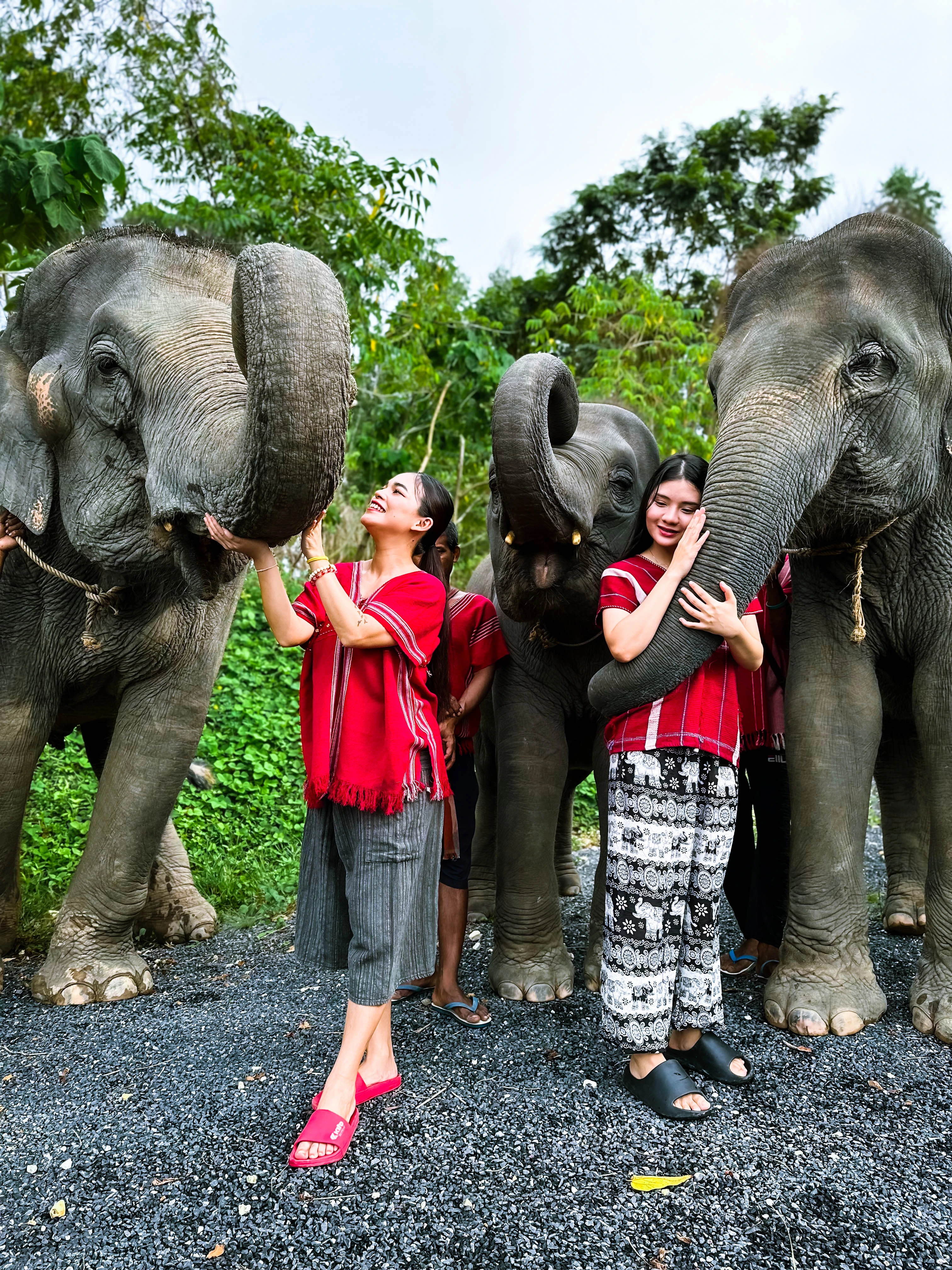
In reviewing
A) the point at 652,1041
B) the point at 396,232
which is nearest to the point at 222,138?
the point at 396,232

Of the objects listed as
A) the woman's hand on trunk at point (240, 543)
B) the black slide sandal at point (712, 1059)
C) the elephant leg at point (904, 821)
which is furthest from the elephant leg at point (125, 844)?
the elephant leg at point (904, 821)

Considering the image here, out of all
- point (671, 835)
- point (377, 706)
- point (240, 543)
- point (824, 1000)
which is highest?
point (240, 543)

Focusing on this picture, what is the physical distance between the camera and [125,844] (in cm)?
377

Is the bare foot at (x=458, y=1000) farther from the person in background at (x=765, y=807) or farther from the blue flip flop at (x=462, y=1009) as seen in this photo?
the person in background at (x=765, y=807)

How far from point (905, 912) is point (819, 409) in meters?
2.61

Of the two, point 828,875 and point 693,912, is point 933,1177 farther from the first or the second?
point 828,875

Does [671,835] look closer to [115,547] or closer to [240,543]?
[240,543]

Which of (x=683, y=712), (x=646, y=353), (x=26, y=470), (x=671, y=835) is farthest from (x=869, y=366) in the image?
(x=646, y=353)

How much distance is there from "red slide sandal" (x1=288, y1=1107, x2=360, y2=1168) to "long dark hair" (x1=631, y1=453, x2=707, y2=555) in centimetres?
180

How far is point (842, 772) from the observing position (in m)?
3.54

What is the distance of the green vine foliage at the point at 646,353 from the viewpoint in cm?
1054

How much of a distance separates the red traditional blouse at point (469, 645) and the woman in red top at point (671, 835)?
826mm

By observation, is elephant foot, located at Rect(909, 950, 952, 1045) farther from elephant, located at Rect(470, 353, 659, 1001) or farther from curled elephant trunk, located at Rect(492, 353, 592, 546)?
curled elephant trunk, located at Rect(492, 353, 592, 546)

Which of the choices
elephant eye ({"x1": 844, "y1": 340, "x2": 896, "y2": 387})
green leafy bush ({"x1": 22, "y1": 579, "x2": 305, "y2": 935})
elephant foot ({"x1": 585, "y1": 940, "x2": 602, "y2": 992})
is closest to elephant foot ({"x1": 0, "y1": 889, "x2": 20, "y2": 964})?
green leafy bush ({"x1": 22, "y1": 579, "x2": 305, "y2": 935})
